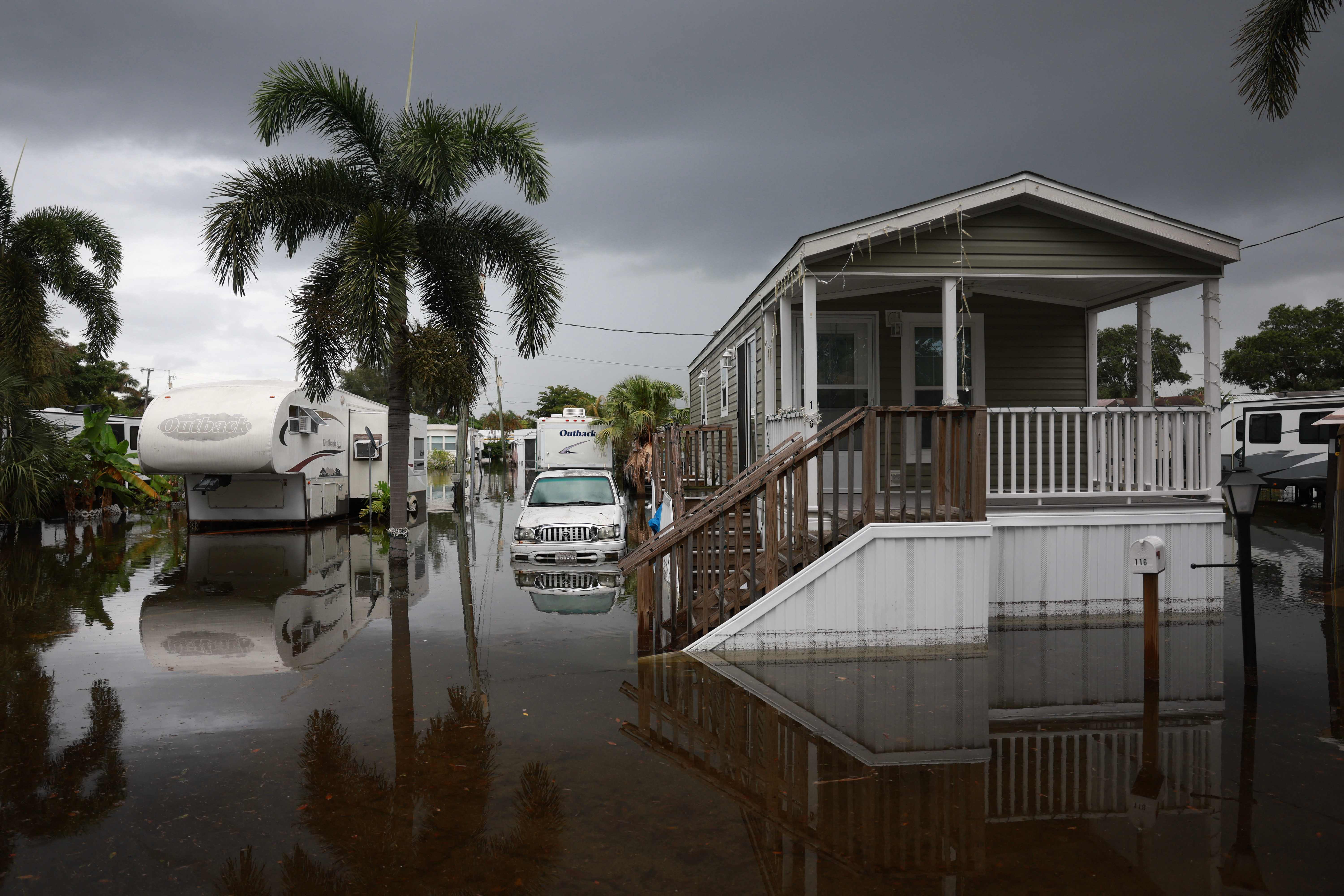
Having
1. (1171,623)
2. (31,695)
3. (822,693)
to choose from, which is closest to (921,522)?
(822,693)

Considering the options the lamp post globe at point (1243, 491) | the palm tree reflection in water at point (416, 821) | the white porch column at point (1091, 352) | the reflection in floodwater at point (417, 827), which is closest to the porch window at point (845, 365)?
the white porch column at point (1091, 352)

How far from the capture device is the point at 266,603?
10039 mm

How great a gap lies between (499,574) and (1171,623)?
8.40 m

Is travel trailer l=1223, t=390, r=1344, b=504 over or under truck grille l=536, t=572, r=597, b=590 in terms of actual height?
over

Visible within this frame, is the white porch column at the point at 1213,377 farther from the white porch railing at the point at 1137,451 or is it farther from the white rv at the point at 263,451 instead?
the white rv at the point at 263,451

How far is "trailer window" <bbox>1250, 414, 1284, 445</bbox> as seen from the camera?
2114cm

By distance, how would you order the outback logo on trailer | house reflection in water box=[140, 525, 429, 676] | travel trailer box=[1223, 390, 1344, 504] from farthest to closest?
1. travel trailer box=[1223, 390, 1344, 504]
2. the outback logo on trailer
3. house reflection in water box=[140, 525, 429, 676]

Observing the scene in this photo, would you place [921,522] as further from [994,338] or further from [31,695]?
[31,695]

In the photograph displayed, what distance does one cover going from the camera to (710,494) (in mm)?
11711

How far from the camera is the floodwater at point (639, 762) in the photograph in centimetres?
367

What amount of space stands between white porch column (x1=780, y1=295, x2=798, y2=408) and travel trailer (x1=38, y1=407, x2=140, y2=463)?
18.8 m

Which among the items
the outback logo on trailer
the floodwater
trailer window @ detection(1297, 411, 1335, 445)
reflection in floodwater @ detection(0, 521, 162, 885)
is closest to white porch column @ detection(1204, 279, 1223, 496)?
the floodwater

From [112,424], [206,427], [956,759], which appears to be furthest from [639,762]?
[112,424]

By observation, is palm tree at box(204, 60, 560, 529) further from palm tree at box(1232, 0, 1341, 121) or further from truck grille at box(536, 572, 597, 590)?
palm tree at box(1232, 0, 1341, 121)
